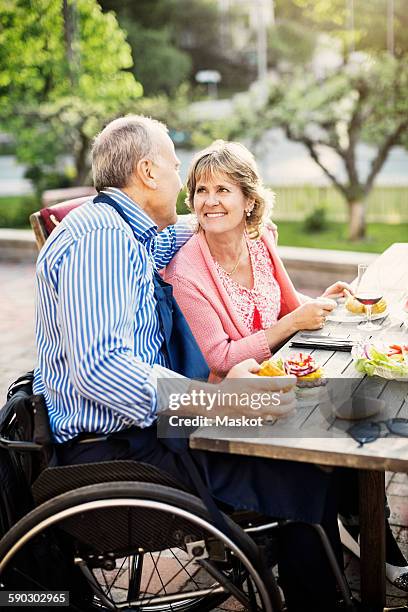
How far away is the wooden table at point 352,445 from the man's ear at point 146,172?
681mm

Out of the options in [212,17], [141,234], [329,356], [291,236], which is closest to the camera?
[141,234]

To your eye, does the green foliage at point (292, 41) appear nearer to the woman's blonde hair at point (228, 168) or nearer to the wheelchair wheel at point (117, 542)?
the woman's blonde hair at point (228, 168)

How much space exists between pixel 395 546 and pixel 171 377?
1.11m

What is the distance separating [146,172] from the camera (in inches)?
91.2

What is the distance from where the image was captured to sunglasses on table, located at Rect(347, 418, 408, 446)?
187 centimetres

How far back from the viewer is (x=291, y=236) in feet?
37.3

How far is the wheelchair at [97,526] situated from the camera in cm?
192

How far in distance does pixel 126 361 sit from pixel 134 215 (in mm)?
464

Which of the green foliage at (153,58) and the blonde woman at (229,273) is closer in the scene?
the blonde woman at (229,273)

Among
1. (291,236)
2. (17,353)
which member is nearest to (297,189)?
(291,236)

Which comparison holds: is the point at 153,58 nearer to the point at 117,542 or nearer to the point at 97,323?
the point at 97,323

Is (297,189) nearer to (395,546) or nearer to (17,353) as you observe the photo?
(17,353)

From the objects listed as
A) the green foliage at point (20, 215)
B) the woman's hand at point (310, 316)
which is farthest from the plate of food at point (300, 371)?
the green foliage at point (20, 215)

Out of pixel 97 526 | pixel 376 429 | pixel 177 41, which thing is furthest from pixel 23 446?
pixel 177 41
